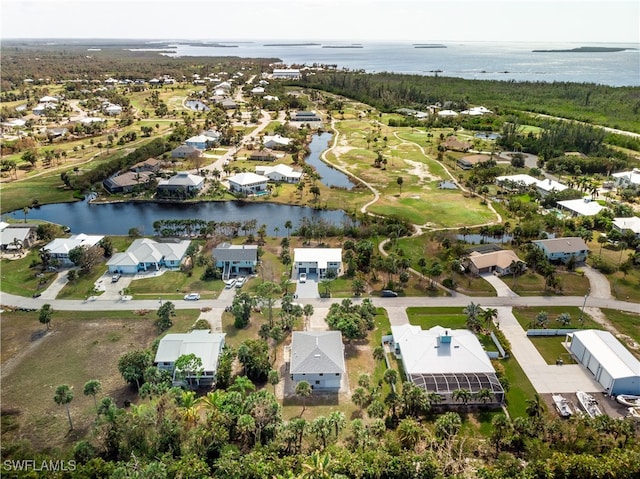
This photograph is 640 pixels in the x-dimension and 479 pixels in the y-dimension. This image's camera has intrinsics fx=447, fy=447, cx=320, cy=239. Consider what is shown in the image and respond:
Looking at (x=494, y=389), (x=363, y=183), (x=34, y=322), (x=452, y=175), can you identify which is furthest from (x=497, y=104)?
(x=34, y=322)

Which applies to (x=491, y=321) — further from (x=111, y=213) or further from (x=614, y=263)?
(x=111, y=213)

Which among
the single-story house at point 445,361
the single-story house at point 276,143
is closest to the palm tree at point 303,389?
the single-story house at point 445,361

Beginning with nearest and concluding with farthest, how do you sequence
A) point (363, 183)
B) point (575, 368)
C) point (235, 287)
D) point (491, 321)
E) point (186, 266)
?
point (575, 368) < point (491, 321) < point (235, 287) < point (186, 266) < point (363, 183)

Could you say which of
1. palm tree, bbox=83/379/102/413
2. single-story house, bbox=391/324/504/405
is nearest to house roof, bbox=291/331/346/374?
single-story house, bbox=391/324/504/405

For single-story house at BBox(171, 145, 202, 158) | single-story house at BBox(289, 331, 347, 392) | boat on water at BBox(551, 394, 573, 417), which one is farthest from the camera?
single-story house at BBox(171, 145, 202, 158)

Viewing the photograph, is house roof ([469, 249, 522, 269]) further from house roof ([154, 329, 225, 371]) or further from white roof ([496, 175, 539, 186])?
white roof ([496, 175, 539, 186])

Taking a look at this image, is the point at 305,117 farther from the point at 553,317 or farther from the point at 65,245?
the point at 553,317
